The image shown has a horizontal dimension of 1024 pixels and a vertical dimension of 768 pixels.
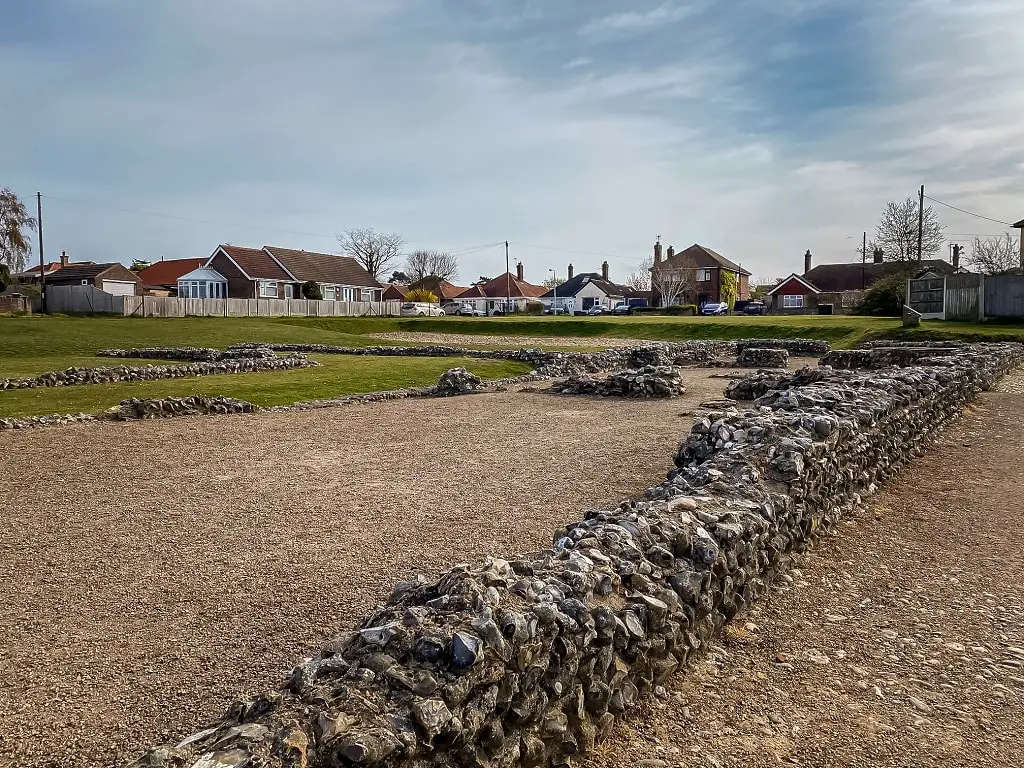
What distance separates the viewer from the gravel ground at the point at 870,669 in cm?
420

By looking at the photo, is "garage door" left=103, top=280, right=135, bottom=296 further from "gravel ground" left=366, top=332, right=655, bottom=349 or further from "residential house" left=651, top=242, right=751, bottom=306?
"residential house" left=651, top=242, right=751, bottom=306

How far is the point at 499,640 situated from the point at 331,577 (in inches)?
130

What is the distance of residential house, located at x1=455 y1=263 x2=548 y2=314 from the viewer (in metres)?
105

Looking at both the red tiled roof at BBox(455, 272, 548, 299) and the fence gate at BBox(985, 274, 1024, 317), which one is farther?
the red tiled roof at BBox(455, 272, 548, 299)

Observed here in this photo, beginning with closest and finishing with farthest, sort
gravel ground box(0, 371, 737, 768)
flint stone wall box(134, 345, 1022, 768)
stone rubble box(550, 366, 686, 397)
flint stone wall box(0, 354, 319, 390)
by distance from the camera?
flint stone wall box(134, 345, 1022, 768), gravel ground box(0, 371, 737, 768), stone rubble box(550, 366, 686, 397), flint stone wall box(0, 354, 319, 390)

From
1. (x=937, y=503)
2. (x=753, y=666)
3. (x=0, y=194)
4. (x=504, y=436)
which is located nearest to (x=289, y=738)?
(x=753, y=666)

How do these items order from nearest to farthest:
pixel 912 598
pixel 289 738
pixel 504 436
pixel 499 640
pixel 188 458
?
pixel 289 738, pixel 499 640, pixel 912 598, pixel 188 458, pixel 504 436

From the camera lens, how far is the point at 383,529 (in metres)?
7.84

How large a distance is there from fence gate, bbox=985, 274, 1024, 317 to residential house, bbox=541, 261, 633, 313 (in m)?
67.8

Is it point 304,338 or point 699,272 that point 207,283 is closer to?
point 304,338

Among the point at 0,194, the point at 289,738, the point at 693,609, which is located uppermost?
the point at 0,194

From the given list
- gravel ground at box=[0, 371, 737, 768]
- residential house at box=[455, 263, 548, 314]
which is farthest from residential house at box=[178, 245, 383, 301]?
gravel ground at box=[0, 371, 737, 768]

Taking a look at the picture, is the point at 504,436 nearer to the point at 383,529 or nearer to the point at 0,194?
the point at 383,529

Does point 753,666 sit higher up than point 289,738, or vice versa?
point 289,738
